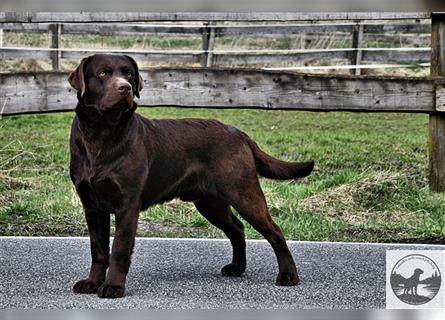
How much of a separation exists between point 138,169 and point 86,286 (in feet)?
1.98

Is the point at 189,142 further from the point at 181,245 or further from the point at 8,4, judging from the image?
the point at 8,4

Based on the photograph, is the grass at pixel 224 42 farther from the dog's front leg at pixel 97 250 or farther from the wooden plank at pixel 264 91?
the dog's front leg at pixel 97 250

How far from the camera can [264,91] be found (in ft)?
22.3

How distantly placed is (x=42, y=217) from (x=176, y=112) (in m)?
5.73

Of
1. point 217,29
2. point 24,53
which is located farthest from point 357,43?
point 24,53

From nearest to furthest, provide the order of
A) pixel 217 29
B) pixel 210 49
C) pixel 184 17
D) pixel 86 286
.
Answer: pixel 86 286
pixel 184 17
pixel 210 49
pixel 217 29

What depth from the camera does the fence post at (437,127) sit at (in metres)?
6.84

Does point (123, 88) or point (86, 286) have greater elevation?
point (123, 88)

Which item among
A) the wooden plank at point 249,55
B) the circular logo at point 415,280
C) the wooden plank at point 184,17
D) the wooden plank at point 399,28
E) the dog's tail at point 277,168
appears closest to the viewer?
the circular logo at point 415,280

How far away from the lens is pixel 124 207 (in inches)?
155

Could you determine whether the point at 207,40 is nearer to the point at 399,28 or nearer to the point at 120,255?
the point at 399,28

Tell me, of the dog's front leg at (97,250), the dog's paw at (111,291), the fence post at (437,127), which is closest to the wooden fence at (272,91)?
the fence post at (437,127)

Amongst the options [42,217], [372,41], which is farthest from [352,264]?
[372,41]

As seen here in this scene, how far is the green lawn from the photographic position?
6066mm
